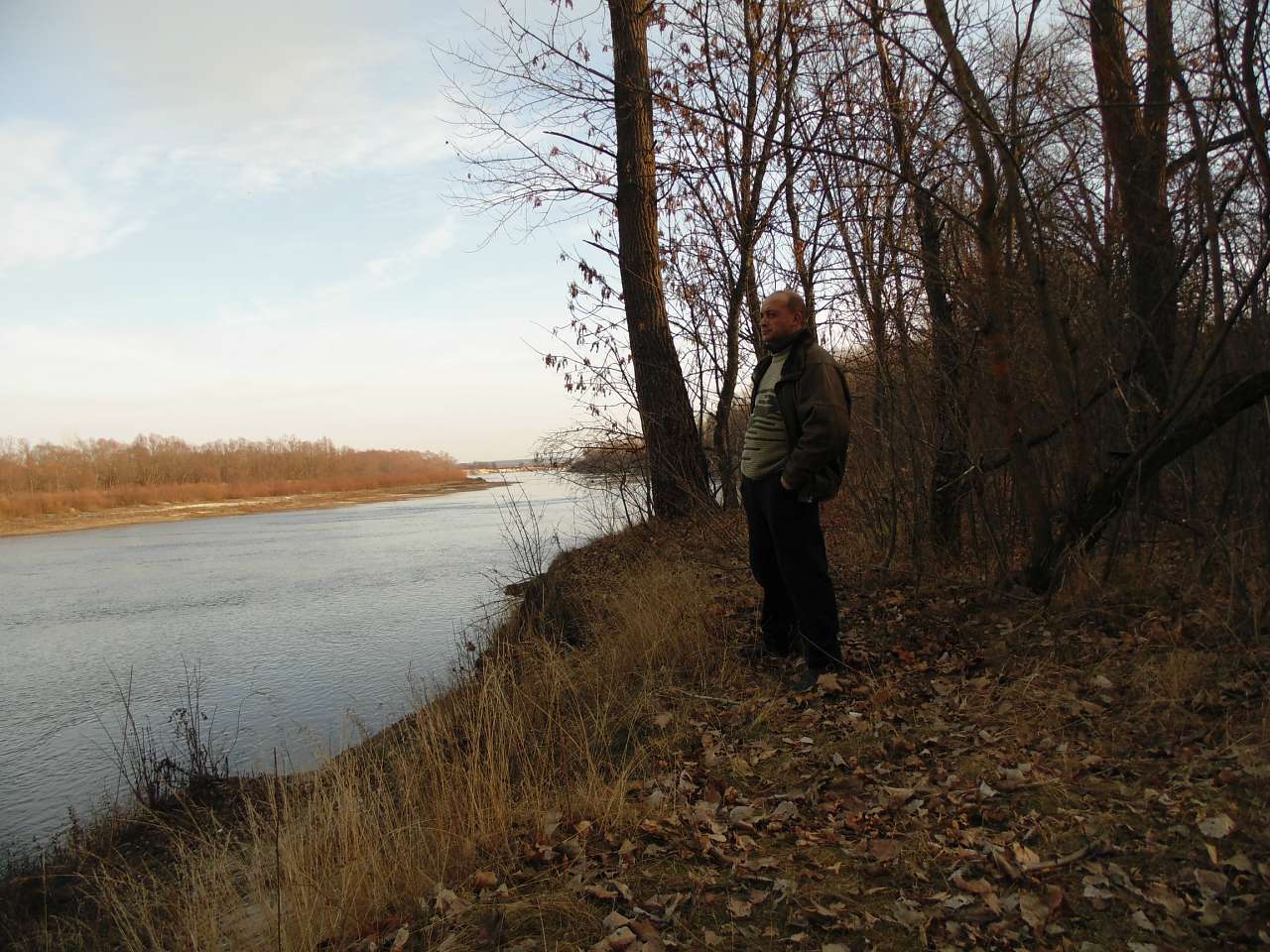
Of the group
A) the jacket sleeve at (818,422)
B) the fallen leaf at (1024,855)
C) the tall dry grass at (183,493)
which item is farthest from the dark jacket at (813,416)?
the tall dry grass at (183,493)

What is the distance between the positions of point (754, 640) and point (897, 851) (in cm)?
252

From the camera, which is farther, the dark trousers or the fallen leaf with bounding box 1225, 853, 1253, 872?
the dark trousers

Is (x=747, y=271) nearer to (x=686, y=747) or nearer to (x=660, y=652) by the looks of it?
(x=660, y=652)

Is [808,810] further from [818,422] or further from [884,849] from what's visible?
[818,422]

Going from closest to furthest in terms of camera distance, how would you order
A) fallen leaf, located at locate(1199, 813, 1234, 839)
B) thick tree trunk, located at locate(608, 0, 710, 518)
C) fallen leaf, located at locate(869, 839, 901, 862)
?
fallen leaf, located at locate(1199, 813, 1234, 839)
fallen leaf, located at locate(869, 839, 901, 862)
thick tree trunk, located at locate(608, 0, 710, 518)

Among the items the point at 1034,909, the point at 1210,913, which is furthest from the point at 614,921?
the point at 1210,913

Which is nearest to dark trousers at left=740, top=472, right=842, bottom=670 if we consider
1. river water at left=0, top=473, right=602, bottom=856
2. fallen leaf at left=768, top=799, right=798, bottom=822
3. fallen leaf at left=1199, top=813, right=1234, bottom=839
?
fallen leaf at left=768, top=799, right=798, bottom=822

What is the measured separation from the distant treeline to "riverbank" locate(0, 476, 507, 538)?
175cm

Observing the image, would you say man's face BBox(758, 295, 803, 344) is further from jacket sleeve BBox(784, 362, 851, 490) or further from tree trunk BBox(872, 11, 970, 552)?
tree trunk BBox(872, 11, 970, 552)

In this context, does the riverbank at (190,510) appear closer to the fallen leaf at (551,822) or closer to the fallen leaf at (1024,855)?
the fallen leaf at (551,822)

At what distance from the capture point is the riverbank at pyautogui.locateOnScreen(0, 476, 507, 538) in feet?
109

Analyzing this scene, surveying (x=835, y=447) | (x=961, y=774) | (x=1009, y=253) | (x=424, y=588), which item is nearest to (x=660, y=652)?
(x=835, y=447)

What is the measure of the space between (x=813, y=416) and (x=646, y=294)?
19.1 feet

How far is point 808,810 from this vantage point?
3.31 m
